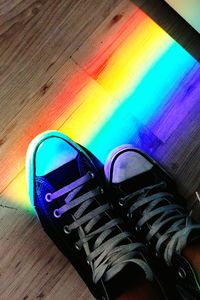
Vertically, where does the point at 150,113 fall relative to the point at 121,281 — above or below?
above

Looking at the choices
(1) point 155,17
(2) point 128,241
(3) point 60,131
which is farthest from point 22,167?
(1) point 155,17

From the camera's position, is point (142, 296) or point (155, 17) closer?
point (142, 296)

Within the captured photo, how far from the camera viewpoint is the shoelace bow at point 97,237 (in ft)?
2.87

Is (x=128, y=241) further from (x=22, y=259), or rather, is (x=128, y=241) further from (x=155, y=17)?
(x=155, y=17)

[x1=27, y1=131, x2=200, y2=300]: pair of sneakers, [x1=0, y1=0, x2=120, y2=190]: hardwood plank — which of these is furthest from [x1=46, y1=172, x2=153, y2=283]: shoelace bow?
[x1=0, y1=0, x2=120, y2=190]: hardwood plank

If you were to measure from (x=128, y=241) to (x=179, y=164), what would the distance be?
0.21 metres

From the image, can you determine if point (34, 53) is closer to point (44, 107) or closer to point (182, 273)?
point (44, 107)

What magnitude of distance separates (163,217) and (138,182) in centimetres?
10

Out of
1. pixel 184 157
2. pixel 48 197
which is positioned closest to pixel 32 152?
pixel 48 197

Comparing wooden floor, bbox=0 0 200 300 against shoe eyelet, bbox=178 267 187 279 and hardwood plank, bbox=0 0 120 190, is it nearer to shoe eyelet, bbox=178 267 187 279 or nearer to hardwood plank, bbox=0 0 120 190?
hardwood plank, bbox=0 0 120 190

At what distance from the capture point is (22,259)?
932 millimetres

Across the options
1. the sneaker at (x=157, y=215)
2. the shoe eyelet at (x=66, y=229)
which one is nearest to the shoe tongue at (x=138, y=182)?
the sneaker at (x=157, y=215)

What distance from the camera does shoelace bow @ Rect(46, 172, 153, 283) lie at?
0.87 m

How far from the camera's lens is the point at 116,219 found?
0.93m
